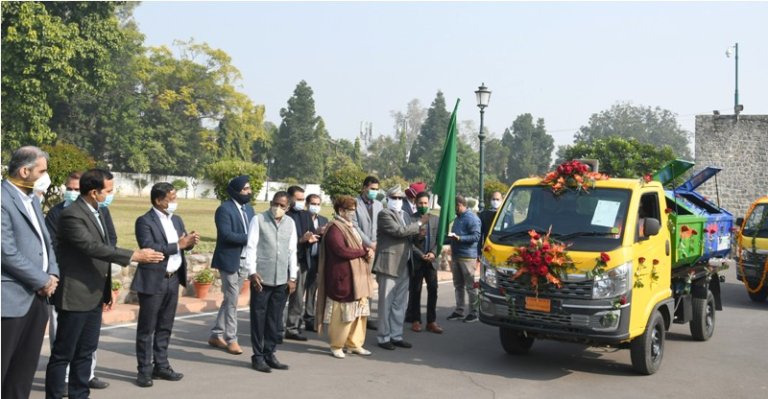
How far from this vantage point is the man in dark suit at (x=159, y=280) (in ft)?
→ 21.9

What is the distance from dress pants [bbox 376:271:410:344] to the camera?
28.8ft

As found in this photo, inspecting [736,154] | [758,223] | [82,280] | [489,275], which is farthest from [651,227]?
[736,154]

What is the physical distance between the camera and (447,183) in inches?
369

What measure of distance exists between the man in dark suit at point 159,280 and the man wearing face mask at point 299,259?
2179 mm

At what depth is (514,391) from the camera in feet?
22.6

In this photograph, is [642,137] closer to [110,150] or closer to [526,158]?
[526,158]

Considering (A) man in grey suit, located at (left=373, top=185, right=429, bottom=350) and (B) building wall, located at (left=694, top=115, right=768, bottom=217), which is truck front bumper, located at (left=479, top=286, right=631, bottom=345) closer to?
(A) man in grey suit, located at (left=373, top=185, right=429, bottom=350)

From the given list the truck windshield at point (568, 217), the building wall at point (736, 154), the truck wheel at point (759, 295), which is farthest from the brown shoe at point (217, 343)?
the building wall at point (736, 154)

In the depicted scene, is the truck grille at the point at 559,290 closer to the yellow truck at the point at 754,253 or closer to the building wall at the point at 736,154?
the yellow truck at the point at 754,253

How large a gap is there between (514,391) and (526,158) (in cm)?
10354

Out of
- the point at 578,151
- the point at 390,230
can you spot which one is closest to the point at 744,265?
the point at 390,230

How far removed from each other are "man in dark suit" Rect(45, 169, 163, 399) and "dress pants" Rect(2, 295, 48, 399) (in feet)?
2.23

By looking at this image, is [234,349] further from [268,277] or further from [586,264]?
[586,264]

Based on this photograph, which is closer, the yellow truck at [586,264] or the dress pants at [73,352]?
the dress pants at [73,352]
